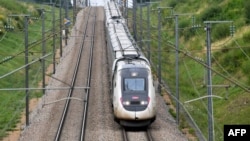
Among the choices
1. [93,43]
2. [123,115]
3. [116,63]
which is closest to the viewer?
[123,115]

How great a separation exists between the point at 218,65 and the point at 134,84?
1585 cm

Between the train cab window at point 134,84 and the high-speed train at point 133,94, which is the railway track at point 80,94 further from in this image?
the train cab window at point 134,84

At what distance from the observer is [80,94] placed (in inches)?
1670

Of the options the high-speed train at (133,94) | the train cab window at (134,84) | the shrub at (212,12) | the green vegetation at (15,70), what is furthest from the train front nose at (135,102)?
the shrub at (212,12)

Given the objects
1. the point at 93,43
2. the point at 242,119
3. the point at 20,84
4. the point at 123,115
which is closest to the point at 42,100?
the point at 20,84

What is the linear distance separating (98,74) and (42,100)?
10.3 m

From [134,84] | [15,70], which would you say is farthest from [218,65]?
[15,70]

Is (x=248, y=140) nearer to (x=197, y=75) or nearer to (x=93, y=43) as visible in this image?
(x=197, y=75)

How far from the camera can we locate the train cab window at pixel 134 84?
30997 mm

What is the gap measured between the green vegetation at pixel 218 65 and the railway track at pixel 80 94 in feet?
20.0

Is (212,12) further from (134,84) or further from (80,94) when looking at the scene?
(134,84)

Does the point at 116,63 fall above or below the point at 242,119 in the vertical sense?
above

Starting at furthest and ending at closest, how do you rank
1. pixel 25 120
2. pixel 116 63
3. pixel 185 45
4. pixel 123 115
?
1. pixel 185 45
2. pixel 25 120
3. pixel 116 63
4. pixel 123 115

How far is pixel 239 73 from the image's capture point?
43219 mm
